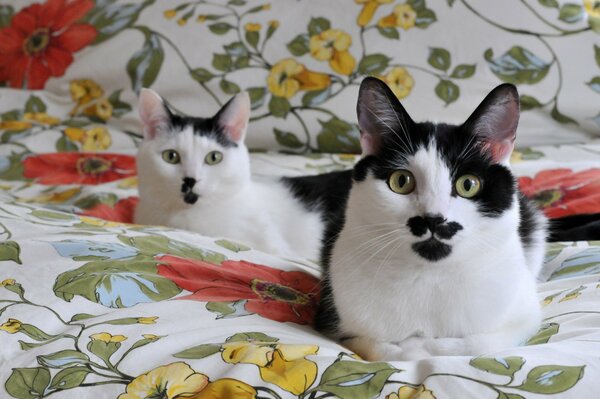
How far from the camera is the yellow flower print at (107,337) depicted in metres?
0.92

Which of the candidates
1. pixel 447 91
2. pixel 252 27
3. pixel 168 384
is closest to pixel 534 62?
pixel 447 91

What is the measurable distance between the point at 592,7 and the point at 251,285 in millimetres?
1469

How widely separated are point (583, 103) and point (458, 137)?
4.22 ft

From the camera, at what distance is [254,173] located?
6.93 feet

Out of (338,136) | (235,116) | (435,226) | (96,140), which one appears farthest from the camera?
(96,140)

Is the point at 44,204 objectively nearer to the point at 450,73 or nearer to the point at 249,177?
the point at 249,177

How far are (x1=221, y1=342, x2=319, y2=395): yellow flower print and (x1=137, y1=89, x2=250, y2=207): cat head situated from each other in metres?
0.90

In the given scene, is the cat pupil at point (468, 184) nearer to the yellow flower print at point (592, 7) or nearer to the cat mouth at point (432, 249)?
the cat mouth at point (432, 249)


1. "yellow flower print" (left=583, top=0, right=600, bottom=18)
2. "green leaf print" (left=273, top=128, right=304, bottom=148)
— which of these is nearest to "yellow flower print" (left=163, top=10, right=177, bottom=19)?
"green leaf print" (left=273, top=128, right=304, bottom=148)

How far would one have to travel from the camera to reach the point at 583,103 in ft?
6.99

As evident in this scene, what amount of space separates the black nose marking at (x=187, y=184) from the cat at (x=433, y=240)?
0.74 m

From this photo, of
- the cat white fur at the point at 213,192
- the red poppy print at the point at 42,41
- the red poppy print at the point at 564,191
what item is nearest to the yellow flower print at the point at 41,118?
the red poppy print at the point at 42,41

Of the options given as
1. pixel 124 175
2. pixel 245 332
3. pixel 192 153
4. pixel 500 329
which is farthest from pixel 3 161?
pixel 500 329

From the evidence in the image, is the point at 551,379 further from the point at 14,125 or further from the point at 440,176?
the point at 14,125
